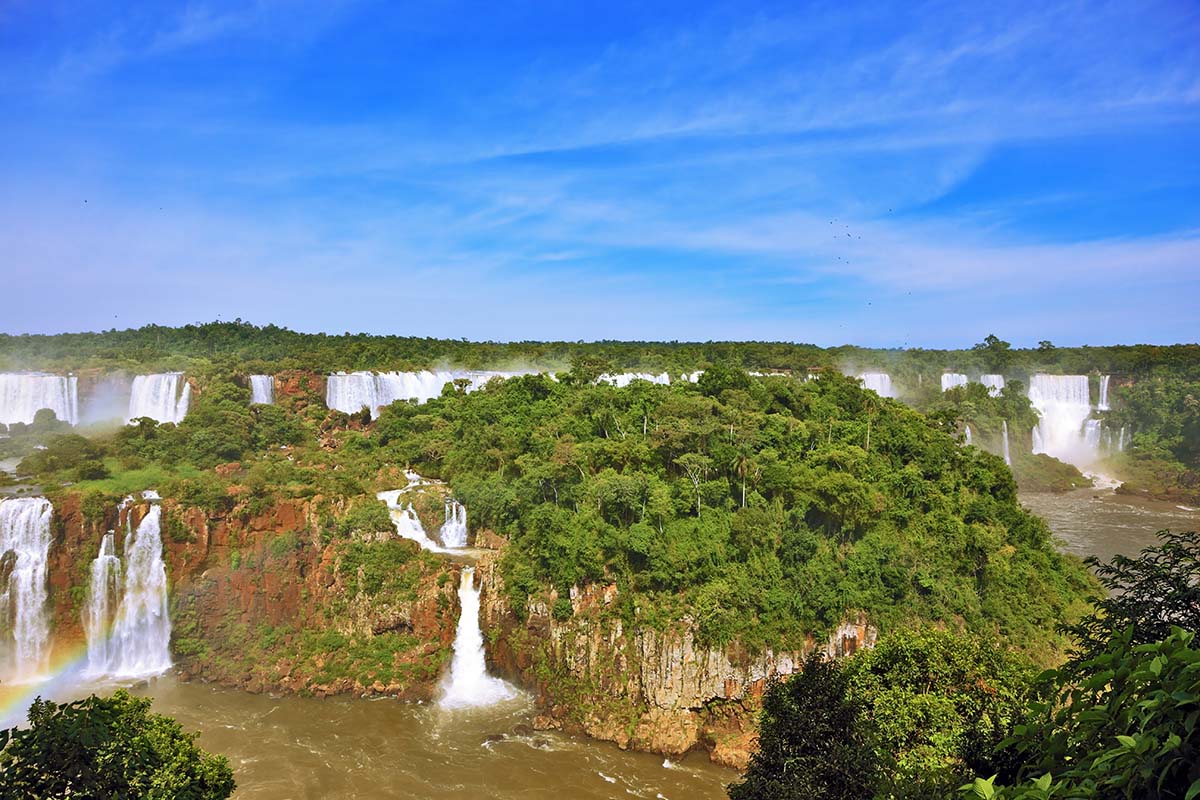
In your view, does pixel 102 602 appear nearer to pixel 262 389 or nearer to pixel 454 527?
pixel 454 527

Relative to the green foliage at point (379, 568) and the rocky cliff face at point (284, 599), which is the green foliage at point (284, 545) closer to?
the rocky cliff face at point (284, 599)

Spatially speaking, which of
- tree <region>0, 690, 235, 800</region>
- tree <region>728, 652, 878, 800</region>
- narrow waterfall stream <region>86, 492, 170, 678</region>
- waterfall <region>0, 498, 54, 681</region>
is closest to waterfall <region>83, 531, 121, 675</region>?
narrow waterfall stream <region>86, 492, 170, 678</region>

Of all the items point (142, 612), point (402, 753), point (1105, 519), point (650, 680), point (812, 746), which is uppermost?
point (812, 746)

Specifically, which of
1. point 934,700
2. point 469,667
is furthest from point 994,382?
point 934,700

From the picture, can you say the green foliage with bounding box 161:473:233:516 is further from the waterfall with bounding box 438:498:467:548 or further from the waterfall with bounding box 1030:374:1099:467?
the waterfall with bounding box 1030:374:1099:467

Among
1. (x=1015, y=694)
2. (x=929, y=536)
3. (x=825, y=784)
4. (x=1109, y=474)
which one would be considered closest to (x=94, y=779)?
(x=825, y=784)

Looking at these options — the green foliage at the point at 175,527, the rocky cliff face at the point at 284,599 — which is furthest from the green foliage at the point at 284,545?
the green foliage at the point at 175,527
